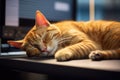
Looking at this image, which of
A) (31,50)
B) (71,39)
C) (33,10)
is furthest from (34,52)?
(33,10)

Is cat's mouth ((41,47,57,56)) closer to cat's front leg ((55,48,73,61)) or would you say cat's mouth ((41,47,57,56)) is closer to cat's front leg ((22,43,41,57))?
cat's front leg ((22,43,41,57))

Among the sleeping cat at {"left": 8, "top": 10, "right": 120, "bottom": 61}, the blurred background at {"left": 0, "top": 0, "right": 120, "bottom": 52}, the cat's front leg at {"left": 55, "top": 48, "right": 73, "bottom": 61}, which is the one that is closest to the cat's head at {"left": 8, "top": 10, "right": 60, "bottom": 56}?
the sleeping cat at {"left": 8, "top": 10, "right": 120, "bottom": 61}

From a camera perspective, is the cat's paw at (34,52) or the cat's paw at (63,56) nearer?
the cat's paw at (63,56)

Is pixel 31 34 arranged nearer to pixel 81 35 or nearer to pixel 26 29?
pixel 81 35

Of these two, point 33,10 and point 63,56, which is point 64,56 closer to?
point 63,56

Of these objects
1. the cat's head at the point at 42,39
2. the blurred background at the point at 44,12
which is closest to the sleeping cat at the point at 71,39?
the cat's head at the point at 42,39

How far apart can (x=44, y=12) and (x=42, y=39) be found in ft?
1.86

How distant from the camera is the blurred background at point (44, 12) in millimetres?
1314

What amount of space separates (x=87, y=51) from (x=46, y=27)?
0.71 feet

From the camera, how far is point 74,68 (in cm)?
59

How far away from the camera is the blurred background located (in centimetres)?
131

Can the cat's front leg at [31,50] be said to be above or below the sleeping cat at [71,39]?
below

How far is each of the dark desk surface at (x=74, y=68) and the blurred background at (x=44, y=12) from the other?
0.49 metres

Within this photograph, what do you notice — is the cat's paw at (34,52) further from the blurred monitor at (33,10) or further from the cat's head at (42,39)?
the blurred monitor at (33,10)
